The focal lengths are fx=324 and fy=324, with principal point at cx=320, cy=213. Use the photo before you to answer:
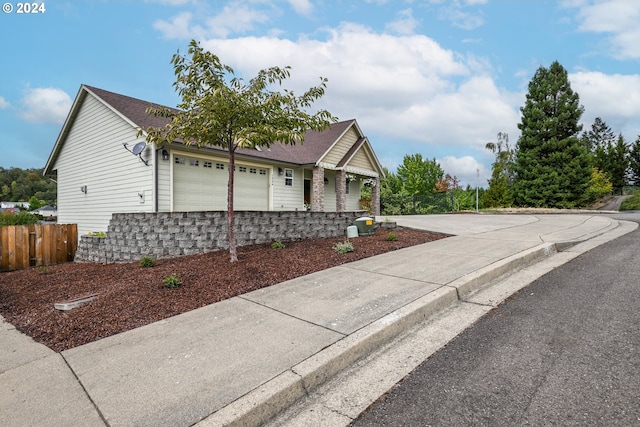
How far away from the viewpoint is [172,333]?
11.1 ft

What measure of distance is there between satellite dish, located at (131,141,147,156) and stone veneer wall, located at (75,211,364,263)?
2.10 m

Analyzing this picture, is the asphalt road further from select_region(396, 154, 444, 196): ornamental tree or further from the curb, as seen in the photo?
select_region(396, 154, 444, 196): ornamental tree

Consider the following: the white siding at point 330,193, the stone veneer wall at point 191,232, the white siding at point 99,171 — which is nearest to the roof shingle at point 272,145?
the white siding at point 99,171

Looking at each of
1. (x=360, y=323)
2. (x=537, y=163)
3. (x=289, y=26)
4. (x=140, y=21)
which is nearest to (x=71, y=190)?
(x=140, y=21)

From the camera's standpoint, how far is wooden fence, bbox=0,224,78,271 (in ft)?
30.2

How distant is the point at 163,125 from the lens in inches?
466

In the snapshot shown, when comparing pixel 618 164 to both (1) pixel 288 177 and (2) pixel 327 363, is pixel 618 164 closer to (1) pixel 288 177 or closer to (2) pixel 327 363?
(1) pixel 288 177

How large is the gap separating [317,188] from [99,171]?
8897 mm

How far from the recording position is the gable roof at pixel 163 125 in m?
11.5

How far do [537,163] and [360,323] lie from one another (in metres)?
26.8

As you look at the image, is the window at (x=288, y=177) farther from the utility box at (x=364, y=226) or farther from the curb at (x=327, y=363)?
the curb at (x=327, y=363)

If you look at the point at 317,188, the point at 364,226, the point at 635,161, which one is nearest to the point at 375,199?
the point at 317,188

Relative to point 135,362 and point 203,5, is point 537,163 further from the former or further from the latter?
point 135,362

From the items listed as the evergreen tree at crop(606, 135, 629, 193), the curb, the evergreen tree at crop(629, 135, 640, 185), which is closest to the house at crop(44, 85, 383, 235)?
the curb
